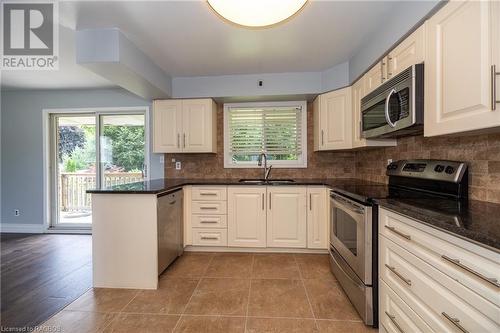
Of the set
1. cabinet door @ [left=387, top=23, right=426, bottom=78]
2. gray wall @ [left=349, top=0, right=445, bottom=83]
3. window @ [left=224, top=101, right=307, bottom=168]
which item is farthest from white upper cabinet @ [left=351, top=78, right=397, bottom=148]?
window @ [left=224, top=101, right=307, bottom=168]

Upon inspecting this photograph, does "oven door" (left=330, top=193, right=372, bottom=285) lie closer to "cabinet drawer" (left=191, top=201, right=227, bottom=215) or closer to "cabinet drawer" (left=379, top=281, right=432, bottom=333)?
"cabinet drawer" (left=379, top=281, right=432, bottom=333)

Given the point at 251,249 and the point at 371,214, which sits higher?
the point at 371,214

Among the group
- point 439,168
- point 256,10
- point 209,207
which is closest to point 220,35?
point 256,10

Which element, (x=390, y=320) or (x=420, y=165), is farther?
(x=420, y=165)

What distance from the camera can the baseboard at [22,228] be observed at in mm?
3971

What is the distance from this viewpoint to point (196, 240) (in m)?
3.01

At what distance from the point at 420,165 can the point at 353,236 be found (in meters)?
0.77

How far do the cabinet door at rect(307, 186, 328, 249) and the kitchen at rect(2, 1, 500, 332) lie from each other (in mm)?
16

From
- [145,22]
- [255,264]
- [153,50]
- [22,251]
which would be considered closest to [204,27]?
[145,22]

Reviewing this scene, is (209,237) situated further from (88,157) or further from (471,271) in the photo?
(88,157)

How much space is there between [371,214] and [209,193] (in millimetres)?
1940

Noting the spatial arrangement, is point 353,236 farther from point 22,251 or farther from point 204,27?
point 22,251

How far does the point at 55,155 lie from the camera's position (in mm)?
4082

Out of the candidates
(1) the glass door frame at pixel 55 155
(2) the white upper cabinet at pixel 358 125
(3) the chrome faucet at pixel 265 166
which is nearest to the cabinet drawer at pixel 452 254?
(2) the white upper cabinet at pixel 358 125
